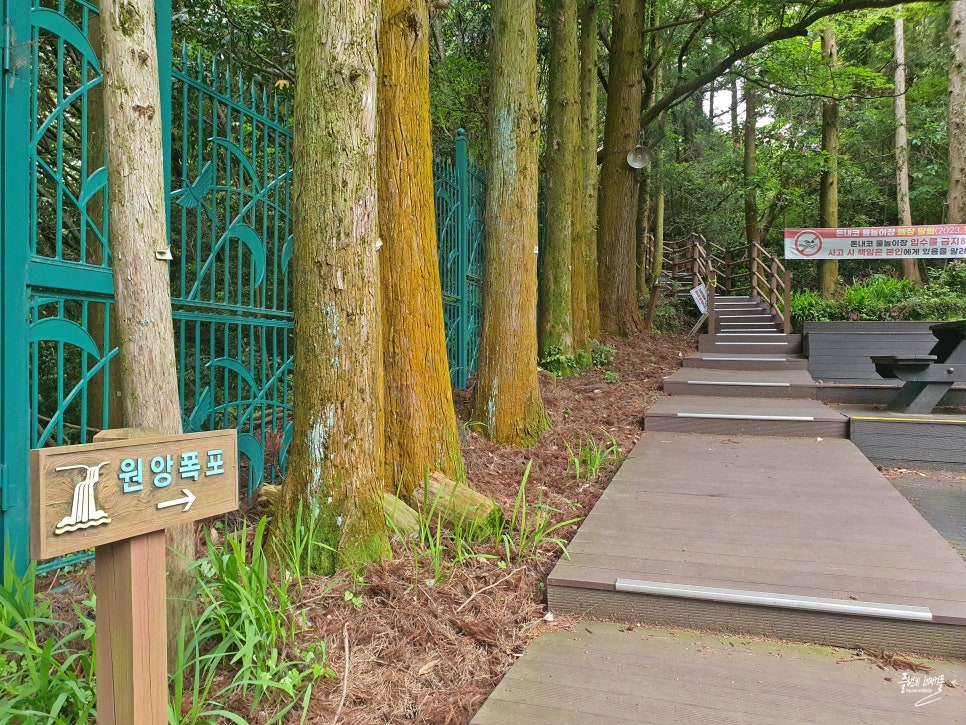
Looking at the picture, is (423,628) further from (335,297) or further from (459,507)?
(335,297)

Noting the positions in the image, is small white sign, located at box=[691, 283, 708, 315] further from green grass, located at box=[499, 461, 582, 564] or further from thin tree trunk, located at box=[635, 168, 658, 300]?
green grass, located at box=[499, 461, 582, 564]

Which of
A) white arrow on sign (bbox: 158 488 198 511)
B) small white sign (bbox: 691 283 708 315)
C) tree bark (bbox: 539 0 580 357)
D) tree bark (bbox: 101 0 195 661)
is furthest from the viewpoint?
small white sign (bbox: 691 283 708 315)

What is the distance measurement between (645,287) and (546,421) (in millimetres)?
13397

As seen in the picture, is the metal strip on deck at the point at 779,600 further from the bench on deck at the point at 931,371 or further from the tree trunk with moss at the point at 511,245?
the bench on deck at the point at 931,371

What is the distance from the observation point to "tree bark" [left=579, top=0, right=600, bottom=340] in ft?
34.7

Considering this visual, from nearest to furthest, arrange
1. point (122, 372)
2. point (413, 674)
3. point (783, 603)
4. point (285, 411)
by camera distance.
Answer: point (122, 372)
point (413, 674)
point (783, 603)
point (285, 411)

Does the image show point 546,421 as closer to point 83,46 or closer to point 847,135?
point 83,46

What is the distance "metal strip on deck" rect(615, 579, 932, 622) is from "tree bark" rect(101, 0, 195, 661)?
6.75 feet

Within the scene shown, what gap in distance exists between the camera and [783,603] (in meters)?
2.81

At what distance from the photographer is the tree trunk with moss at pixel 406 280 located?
3998mm

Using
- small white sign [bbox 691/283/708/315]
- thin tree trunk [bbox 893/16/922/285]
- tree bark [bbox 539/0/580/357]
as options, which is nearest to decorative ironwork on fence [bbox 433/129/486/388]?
tree bark [bbox 539/0/580/357]

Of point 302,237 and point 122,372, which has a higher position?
point 302,237

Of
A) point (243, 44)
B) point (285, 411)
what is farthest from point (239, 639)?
point (243, 44)

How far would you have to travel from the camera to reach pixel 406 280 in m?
4.09
